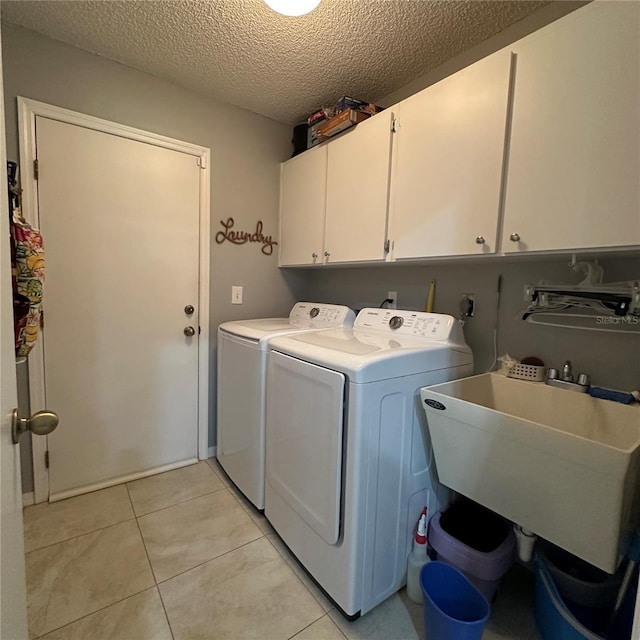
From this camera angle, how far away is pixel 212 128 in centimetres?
219

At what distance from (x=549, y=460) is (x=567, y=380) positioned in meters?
0.50

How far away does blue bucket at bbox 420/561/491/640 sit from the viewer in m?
1.01

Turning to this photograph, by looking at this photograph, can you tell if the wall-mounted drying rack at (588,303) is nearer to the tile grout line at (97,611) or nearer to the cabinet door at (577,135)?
the cabinet door at (577,135)

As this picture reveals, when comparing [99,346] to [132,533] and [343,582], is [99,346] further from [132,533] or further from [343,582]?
[343,582]

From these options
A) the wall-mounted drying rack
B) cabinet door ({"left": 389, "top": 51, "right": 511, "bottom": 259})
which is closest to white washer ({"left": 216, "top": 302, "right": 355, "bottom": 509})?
cabinet door ({"left": 389, "top": 51, "right": 511, "bottom": 259})

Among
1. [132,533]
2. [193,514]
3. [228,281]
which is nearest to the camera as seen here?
[132,533]

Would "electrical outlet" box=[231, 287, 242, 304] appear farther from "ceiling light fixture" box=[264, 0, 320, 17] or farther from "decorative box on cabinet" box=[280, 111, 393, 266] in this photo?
"ceiling light fixture" box=[264, 0, 320, 17]

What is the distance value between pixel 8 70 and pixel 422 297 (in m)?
2.37

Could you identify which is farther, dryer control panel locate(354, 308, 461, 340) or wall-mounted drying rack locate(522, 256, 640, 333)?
dryer control panel locate(354, 308, 461, 340)

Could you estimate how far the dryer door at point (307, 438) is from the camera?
1228 millimetres

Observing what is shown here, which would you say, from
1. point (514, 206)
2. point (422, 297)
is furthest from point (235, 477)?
point (514, 206)

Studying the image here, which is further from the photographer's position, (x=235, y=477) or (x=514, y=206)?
(x=235, y=477)

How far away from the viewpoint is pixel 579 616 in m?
1.17

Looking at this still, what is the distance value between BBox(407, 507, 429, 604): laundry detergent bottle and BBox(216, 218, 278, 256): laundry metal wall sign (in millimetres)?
1932
